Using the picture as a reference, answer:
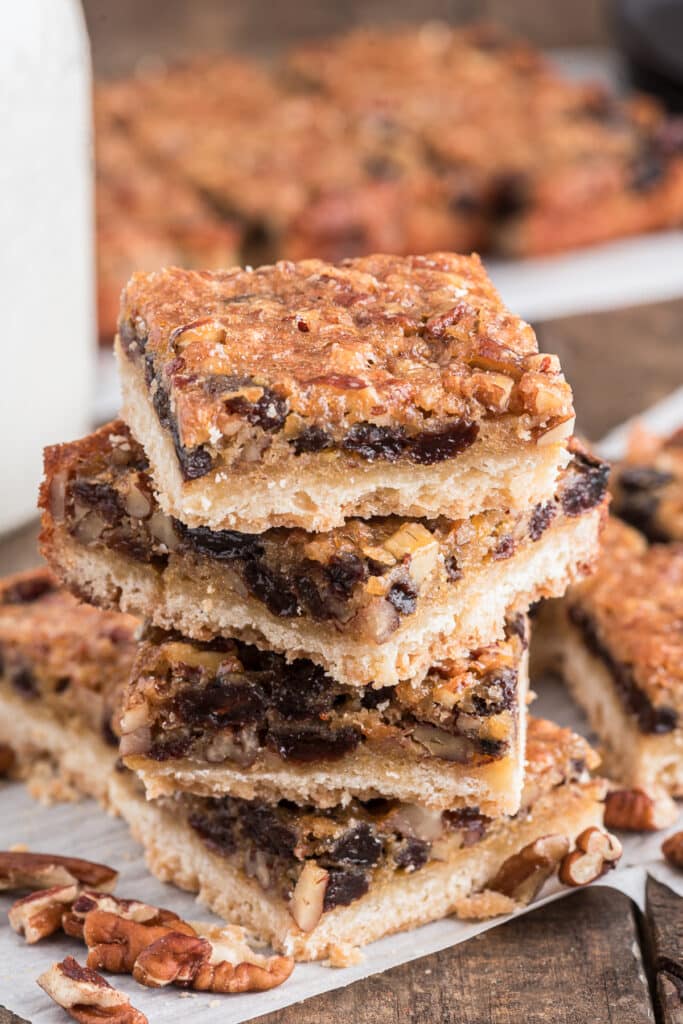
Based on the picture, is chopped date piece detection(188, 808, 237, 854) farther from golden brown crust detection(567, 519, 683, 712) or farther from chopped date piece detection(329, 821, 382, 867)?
golden brown crust detection(567, 519, 683, 712)

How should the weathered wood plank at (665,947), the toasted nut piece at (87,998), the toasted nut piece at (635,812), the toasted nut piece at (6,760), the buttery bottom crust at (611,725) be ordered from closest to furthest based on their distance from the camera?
1. the toasted nut piece at (87,998)
2. the weathered wood plank at (665,947)
3. the toasted nut piece at (635,812)
4. the buttery bottom crust at (611,725)
5. the toasted nut piece at (6,760)

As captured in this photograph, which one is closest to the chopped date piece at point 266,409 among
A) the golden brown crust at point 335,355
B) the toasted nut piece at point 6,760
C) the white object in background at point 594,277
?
the golden brown crust at point 335,355

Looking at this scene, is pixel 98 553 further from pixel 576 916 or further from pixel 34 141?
pixel 34 141

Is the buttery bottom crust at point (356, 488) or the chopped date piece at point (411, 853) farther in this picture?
the chopped date piece at point (411, 853)

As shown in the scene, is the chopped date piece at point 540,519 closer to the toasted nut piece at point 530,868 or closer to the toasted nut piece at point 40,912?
the toasted nut piece at point 530,868

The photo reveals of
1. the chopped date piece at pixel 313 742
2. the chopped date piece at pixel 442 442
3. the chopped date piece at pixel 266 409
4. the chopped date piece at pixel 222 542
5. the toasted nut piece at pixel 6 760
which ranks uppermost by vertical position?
the chopped date piece at pixel 266 409


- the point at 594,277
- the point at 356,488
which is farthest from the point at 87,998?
the point at 594,277

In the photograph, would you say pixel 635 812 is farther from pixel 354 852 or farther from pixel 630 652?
pixel 354 852
